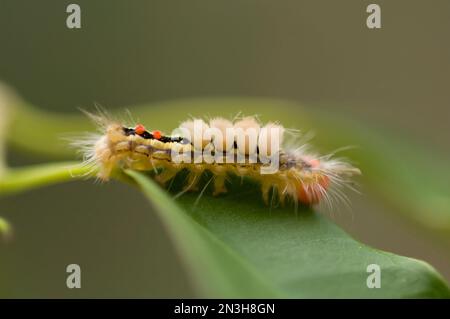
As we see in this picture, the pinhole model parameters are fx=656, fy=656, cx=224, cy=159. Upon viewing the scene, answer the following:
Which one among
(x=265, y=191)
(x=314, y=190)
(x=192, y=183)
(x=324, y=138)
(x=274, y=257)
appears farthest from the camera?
(x=324, y=138)

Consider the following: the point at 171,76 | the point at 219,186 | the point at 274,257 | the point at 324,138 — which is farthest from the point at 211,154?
the point at 171,76

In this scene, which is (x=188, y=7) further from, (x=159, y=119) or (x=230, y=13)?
(x=159, y=119)

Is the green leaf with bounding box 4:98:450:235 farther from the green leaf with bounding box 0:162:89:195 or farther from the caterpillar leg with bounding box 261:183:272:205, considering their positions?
the caterpillar leg with bounding box 261:183:272:205

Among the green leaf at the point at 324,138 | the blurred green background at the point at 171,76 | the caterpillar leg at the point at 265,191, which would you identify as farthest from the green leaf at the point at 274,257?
the blurred green background at the point at 171,76

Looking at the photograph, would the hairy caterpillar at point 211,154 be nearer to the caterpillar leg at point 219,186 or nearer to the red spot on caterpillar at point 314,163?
the caterpillar leg at point 219,186

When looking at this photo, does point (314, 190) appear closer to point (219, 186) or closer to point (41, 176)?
point (219, 186)
